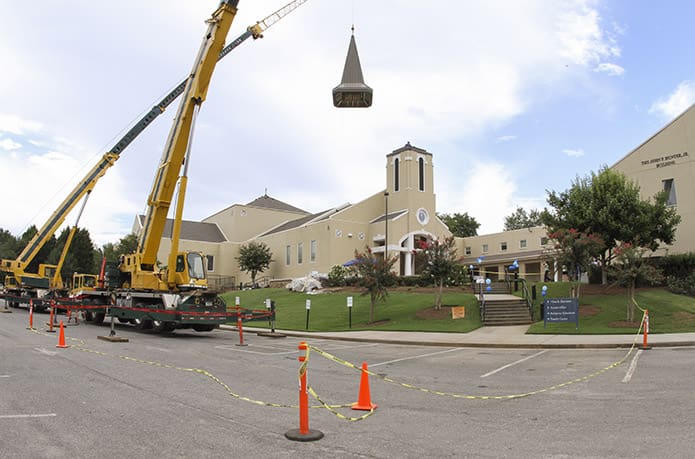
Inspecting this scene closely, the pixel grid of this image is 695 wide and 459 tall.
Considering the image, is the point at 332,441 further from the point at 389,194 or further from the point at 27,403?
the point at 389,194

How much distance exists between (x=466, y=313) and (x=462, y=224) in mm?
62326

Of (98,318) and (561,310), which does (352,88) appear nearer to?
(561,310)

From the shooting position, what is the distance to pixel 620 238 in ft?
90.0

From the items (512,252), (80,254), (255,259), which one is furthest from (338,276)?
(80,254)

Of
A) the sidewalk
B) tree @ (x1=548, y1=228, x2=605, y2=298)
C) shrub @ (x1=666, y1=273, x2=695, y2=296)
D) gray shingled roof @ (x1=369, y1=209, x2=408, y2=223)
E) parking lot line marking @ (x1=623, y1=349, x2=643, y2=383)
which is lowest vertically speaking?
the sidewalk

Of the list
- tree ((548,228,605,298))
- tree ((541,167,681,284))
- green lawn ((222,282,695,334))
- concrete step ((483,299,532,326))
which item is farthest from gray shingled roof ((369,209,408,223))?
tree ((548,228,605,298))

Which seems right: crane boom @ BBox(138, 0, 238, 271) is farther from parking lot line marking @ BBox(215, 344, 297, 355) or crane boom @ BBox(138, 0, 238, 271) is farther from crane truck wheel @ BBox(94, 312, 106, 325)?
parking lot line marking @ BBox(215, 344, 297, 355)

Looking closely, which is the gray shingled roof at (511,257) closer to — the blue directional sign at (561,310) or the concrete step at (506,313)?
the concrete step at (506,313)

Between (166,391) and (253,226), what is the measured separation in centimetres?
5619

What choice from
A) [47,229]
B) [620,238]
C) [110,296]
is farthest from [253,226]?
[620,238]

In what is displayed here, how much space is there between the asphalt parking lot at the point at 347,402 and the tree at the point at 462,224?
71342 mm

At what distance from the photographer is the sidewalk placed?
54.6 ft

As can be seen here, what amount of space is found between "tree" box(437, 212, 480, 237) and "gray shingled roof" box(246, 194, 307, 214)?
26.7 meters

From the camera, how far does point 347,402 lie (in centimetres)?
852
